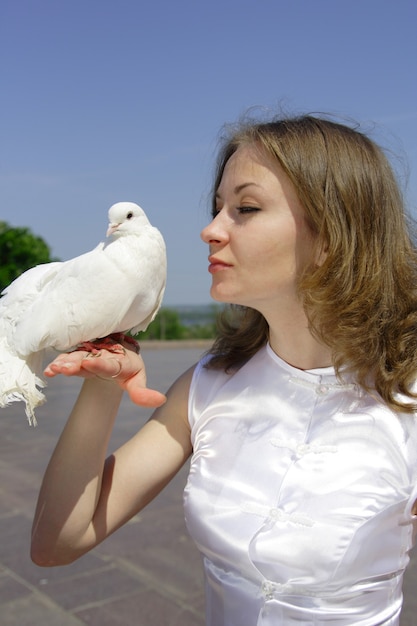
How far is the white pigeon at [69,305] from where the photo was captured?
56.6 inches

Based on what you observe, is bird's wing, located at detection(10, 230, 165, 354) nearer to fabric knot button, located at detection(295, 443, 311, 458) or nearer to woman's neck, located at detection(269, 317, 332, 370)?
woman's neck, located at detection(269, 317, 332, 370)

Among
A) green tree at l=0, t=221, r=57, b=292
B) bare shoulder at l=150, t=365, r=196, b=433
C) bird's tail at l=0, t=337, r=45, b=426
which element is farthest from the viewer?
green tree at l=0, t=221, r=57, b=292

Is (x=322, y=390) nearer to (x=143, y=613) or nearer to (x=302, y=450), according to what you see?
(x=302, y=450)

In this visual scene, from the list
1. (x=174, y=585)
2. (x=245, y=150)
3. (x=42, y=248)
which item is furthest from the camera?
(x=42, y=248)

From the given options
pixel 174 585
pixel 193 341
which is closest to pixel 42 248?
pixel 193 341

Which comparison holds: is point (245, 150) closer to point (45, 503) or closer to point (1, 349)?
point (1, 349)

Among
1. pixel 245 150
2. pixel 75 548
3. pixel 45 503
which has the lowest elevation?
pixel 75 548

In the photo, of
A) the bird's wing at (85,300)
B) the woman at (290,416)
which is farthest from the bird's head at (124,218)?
the woman at (290,416)

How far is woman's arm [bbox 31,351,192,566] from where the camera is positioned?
1460 millimetres

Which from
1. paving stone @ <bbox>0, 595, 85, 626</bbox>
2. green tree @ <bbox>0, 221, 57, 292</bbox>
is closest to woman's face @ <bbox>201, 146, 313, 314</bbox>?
paving stone @ <bbox>0, 595, 85, 626</bbox>

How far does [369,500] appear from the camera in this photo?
4.32 feet

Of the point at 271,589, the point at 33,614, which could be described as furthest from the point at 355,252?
the point at 33,614

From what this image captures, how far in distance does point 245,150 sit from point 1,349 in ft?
2.52

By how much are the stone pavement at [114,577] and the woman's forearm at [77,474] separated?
151 centimetres
